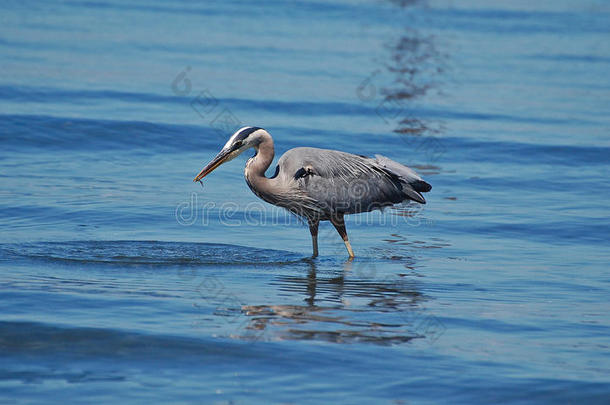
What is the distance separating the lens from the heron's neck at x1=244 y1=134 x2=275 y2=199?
9.36 m

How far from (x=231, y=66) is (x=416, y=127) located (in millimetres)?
6010

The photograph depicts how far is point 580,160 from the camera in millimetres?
15383

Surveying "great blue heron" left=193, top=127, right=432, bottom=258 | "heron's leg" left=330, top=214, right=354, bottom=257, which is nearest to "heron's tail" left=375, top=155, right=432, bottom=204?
"great blue heron" left=193, top=127, right=432, bottom=258

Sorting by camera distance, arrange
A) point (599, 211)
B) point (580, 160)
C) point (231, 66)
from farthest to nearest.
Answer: point (231, 66) < point (580, 160) < point (599, 211)

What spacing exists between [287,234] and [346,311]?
3041 mm

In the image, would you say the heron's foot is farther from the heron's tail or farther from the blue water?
the heron's tail

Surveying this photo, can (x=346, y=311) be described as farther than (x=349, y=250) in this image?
No

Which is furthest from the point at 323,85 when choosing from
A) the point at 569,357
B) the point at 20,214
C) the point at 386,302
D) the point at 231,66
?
the point at 569,357

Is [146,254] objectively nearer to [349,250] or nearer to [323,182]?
[323,182]

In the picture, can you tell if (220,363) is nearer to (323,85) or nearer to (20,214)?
(20,214)

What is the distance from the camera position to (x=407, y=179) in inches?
386

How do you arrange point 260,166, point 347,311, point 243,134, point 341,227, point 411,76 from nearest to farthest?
point 347,311
point 243,134
point 260,166
point 341,227
point 411,76

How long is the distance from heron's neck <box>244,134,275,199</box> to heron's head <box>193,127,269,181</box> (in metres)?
0.08

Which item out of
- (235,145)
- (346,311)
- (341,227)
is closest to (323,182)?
(341,227)
